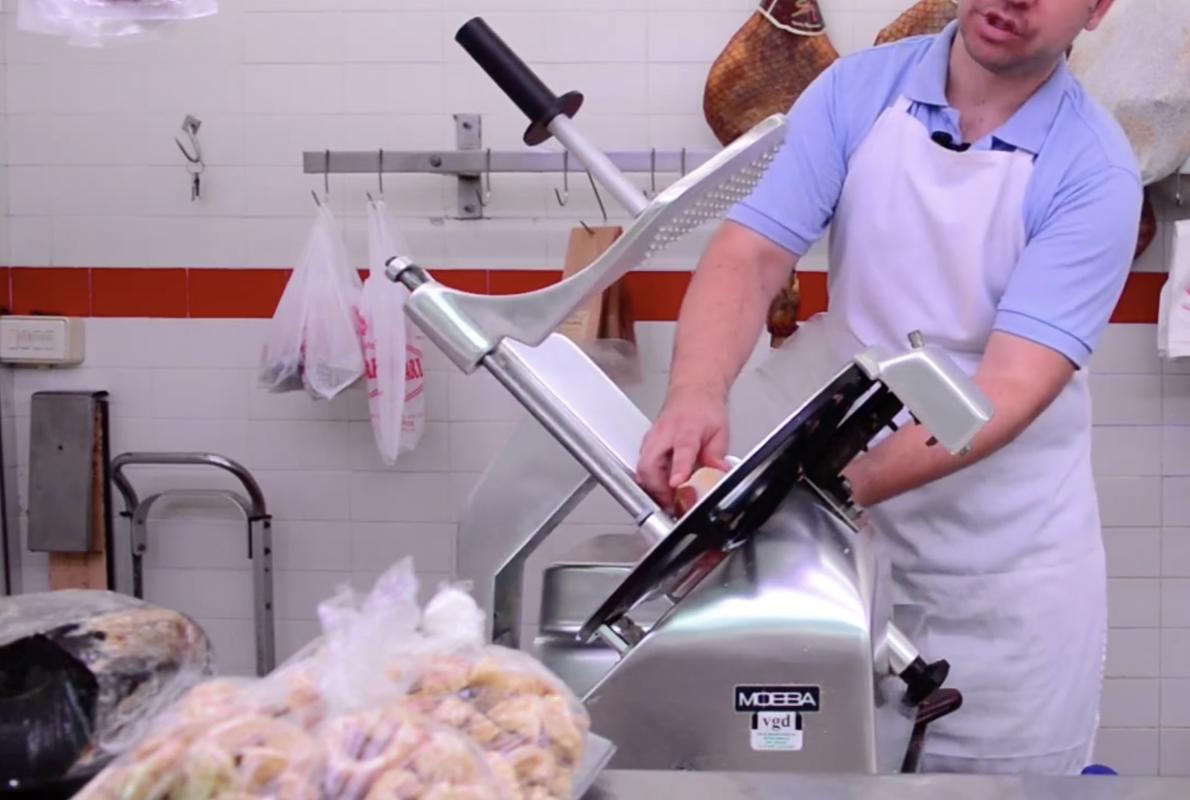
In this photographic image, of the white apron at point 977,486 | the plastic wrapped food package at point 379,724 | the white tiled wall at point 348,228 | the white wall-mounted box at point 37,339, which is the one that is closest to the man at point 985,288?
the white apron at point 977,486

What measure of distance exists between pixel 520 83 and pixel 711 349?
371mm

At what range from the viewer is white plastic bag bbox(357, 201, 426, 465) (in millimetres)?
2279

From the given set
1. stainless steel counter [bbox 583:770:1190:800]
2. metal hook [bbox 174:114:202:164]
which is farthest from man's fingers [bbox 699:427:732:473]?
metal hook [bbox 174:114:202:164]

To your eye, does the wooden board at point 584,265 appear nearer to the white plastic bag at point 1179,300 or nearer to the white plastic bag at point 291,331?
the white plastic bag at point 291,331

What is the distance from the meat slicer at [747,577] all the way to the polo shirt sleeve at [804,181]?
462 mm

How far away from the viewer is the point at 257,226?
2.58 metres

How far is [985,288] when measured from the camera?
142 cm

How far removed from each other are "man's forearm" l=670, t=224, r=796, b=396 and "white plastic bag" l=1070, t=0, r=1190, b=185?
3.46 feet

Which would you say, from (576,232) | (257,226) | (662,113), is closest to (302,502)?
(257,226)

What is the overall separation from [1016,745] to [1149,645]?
1.43m

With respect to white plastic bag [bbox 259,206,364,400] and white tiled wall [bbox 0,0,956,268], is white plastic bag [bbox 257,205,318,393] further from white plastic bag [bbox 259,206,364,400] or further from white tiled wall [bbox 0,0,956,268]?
white tiled wall [bbox 0,0,956,268]

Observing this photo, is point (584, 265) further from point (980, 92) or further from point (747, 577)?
point (747, 577)

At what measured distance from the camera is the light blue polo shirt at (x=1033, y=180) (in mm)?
1315

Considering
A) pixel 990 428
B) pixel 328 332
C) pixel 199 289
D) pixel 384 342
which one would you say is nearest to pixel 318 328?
pixel 328 332
